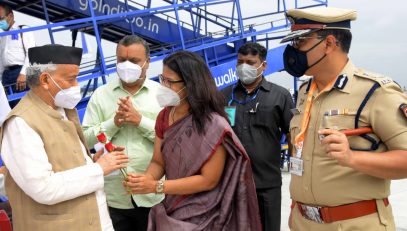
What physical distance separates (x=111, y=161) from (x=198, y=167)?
44 cm

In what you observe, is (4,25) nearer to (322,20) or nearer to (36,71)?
(36,71)

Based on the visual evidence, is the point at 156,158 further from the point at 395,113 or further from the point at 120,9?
the point at 120,9

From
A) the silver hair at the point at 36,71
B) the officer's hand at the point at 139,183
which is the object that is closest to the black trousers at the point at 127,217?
the officer's hand at the point at 139,183

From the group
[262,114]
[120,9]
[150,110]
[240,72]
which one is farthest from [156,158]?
[120,9]

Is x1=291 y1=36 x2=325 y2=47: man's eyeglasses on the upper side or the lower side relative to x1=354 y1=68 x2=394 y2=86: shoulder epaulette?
upper

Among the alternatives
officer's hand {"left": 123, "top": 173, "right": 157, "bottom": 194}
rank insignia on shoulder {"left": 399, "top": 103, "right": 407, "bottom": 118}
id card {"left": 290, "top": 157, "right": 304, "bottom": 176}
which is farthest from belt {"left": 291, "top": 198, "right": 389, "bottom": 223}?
officer's hand {"left": 123, "top": 173, "right": 157, "bottom": 194}

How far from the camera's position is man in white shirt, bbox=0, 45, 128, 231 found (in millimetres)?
1767

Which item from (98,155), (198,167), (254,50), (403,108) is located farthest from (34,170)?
(254,50)

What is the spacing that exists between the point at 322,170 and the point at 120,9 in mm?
7450

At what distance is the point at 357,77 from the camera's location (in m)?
1.81

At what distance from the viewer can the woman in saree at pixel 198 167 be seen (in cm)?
196

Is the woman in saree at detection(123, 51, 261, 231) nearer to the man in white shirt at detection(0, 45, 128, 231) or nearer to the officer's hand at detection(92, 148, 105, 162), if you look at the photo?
the man in white shirt at detection(0, 45, 128, 231)

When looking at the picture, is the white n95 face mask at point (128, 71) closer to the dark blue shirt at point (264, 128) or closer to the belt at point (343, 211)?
the dark blue shirt at point (264, 128)

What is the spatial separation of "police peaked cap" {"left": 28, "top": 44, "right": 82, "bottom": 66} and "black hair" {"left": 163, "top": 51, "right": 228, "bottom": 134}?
50 centimetres
